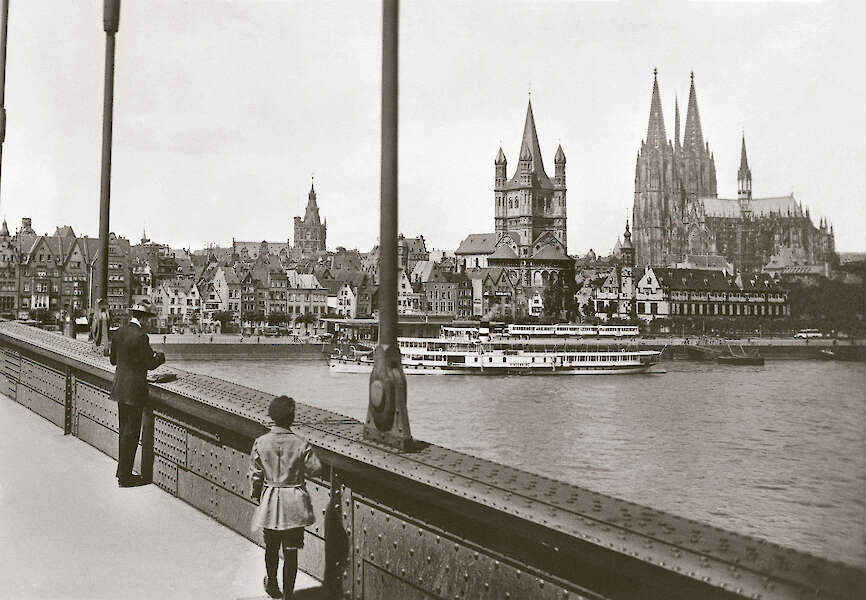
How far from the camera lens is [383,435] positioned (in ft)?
10.6

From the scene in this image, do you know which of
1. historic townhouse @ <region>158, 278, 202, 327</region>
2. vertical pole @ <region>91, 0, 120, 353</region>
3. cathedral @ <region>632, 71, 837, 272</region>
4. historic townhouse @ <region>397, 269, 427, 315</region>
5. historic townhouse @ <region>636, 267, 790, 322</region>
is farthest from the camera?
historic townhouse @ <region>636, 267, 790, 322</region>

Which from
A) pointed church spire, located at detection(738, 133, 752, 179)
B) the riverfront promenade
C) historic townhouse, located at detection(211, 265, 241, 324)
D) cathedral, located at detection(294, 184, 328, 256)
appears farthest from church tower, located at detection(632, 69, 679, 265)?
the riverfront promenade

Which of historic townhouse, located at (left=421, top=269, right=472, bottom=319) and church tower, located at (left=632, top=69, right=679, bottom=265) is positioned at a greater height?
church tower, located at (left=632, top=69, right=679, bottom=265)

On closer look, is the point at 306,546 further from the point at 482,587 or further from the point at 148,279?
the point at 148,279

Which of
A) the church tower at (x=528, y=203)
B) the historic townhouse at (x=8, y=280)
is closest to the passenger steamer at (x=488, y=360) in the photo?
the historic townhouse at (x=8, y=280)

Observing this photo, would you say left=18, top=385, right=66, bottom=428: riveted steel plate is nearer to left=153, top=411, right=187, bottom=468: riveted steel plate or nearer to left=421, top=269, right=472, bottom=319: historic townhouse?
left=153, top=411, right=187, bottom=468: riveted steel plate

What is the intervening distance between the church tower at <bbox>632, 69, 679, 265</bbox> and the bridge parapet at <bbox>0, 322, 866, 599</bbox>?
30.6 meters

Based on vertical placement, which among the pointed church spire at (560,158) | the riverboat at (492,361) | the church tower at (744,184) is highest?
the pointed church spire at (560,158)

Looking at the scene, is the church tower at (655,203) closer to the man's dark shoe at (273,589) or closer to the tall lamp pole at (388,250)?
the tall lamp pole at (388,250)

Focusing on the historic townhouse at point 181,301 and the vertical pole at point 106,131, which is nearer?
the vertical pole at point 106,131

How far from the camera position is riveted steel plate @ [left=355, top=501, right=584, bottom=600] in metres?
2.35

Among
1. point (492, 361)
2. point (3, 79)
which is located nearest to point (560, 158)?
point (492, 361)

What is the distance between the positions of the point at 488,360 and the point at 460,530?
38.6 meters

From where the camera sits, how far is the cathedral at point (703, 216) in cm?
683
